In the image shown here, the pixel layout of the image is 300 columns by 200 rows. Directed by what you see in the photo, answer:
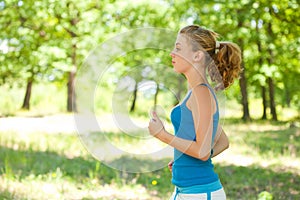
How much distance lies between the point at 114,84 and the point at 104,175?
11.6ft

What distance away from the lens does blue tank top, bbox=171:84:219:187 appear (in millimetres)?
2350

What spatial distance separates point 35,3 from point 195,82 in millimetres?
19486

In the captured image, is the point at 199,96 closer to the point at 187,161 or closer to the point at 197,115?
the point at 197,115

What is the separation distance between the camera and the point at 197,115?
89.4 inches

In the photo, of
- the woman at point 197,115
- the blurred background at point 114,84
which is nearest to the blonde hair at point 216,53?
the woman at point 197,115

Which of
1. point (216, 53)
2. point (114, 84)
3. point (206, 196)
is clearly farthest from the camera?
point (114, 84)

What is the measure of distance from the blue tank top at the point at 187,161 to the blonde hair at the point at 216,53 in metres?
0.23

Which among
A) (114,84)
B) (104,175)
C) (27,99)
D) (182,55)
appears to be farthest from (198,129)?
(27,99)

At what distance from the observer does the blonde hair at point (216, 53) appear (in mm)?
2445

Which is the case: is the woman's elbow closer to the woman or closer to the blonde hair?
the woman

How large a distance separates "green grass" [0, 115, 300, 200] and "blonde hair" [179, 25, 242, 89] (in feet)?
10.6

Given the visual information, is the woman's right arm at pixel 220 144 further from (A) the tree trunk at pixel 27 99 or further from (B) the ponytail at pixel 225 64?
(A) the tree trunk at pixel 27 99

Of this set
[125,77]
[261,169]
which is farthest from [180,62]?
[261,169]

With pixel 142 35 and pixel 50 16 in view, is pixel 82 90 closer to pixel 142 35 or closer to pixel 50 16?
pixel 142 35
